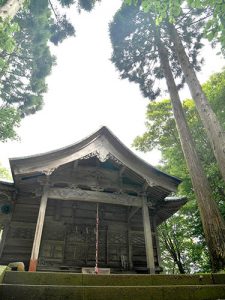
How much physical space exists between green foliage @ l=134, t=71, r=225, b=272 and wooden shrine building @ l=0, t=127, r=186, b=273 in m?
4.69

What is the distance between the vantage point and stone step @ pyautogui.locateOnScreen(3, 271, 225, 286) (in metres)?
3.64

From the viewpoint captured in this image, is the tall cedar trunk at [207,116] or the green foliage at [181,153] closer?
the tall cedar trunk at [207,116]

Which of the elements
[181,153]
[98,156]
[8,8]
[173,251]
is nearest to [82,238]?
[98,156]

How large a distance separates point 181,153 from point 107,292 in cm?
1379

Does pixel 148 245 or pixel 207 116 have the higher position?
pixel 207 116

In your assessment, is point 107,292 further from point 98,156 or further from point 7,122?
point 7,122

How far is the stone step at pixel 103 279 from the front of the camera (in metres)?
3.64

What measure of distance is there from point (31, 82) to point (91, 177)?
26.0 feet

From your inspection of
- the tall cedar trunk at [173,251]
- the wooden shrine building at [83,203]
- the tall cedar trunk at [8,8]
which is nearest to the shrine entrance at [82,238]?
the wooden shrine building at [83,203]

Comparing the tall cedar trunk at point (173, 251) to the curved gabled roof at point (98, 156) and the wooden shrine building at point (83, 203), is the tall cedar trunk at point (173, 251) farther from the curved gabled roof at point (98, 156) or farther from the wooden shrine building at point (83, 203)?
the curved gabled roof at point (98, 156)

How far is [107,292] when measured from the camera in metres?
3.30

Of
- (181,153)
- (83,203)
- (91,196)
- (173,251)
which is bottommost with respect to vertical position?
(91,196)

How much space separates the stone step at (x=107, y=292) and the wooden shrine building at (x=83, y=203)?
4.12m

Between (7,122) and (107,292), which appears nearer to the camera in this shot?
(107,292)
